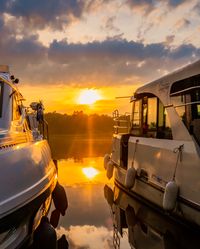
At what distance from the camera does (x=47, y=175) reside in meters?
7.31

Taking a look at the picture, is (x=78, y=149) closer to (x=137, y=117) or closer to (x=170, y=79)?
(x=137, y=117)

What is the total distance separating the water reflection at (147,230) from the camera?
750 cm

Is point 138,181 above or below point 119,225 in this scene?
above

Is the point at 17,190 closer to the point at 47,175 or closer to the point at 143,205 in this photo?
the point at 47,175

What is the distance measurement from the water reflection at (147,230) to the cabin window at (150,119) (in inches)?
79.9

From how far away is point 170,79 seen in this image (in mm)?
9336

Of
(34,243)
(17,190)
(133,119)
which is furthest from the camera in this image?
(133,119)

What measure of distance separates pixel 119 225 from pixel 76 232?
1234mm

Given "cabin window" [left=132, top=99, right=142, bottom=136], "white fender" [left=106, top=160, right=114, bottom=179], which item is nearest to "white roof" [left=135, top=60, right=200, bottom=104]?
"cabin window" [left=132, top=99, right=142, bottom=136]

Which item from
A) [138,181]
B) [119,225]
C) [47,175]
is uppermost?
[47,175]

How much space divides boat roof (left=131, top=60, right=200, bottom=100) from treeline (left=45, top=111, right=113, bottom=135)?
165 feet

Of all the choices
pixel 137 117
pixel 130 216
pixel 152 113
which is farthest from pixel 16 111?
pixel 137 117

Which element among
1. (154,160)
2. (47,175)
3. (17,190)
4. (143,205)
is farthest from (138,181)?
(17,190)

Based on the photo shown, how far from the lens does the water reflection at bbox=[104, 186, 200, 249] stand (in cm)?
750
